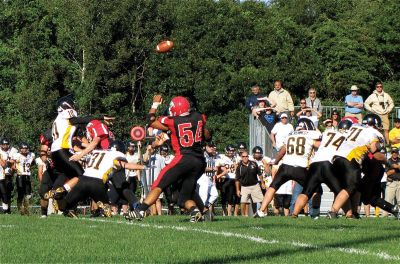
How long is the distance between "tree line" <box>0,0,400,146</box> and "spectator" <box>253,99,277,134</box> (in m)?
30.5

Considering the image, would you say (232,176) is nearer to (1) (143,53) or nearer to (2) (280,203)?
(2) (280,203)

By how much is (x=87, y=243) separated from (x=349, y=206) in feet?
29.1

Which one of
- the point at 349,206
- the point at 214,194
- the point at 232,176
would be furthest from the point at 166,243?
the point at 232,176

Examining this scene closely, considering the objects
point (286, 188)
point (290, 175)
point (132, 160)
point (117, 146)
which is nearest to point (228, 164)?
point (132, 160)

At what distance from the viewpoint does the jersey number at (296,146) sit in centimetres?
1795

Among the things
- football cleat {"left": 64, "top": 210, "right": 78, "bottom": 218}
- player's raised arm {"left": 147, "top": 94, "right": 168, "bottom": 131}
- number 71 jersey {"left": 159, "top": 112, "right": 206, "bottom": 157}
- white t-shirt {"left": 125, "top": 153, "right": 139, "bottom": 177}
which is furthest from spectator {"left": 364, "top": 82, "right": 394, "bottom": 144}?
player's raised arm {"left": 147, "top": 94, "right": 168, "bottom": 131}

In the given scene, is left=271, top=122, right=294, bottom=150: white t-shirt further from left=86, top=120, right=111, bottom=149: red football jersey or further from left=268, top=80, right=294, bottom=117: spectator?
left=86, top=120, right=111, bottom=149: red football jersey

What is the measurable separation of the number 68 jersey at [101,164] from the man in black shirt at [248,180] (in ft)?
26.2

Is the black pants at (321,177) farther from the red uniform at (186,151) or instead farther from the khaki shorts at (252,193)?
the khaki shorts at (252,193)

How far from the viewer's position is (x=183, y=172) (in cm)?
1523

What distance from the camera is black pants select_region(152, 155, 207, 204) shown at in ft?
49.6

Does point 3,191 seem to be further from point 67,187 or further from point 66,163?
point 67,187

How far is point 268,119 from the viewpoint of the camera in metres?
24.5

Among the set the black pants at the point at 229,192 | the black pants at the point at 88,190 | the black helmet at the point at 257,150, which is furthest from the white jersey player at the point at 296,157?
the black pants at the point at 229,192
